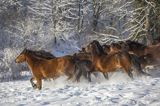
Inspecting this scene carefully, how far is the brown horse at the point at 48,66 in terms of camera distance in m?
13.7

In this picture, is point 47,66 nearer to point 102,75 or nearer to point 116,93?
point 102,75

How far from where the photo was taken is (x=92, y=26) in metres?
50.8

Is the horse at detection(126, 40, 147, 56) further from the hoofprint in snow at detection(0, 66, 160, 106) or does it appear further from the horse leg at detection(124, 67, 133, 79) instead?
the horse leg at detection(124, 67, 133, 79)

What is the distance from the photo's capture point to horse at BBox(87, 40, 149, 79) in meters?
13.5

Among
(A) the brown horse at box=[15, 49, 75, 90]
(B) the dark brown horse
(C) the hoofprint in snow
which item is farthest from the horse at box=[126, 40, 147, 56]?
(A) the brown horse at box=[15, 49, 75, 90]

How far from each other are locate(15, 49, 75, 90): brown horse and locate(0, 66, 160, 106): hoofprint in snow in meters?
0.28

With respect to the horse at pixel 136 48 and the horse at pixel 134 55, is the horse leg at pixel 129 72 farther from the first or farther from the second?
the horse at pixel 136 48

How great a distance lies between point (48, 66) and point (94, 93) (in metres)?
3.39

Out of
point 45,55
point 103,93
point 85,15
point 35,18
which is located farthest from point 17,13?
point 103,93

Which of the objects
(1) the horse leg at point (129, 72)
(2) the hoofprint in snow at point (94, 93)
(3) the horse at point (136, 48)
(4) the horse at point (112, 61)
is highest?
(3) the horse at point (136, 48)

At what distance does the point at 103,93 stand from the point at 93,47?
3453mm

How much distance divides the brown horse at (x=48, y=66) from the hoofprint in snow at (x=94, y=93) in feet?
0.91

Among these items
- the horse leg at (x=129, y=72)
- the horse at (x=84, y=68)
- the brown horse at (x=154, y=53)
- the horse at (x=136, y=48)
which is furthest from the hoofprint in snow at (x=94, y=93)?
the horse at (x=136, y=48)

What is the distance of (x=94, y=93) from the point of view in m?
10.8
